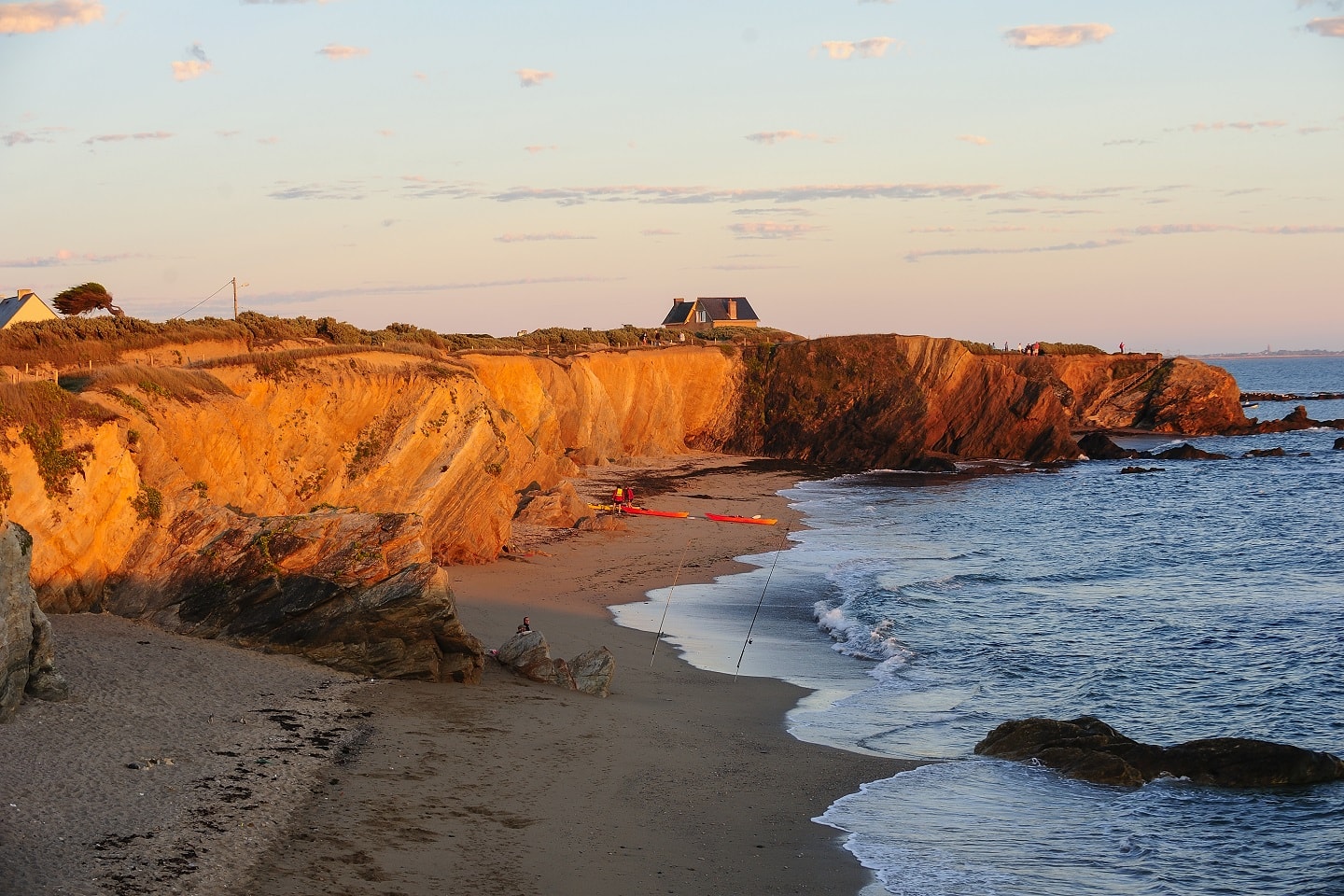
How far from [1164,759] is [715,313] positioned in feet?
272

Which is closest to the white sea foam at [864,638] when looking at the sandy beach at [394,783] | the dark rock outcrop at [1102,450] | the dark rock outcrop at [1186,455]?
the sandy beach at [394,783]

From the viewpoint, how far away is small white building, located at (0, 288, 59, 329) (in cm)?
3291

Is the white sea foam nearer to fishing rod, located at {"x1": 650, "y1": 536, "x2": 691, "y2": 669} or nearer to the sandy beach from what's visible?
the sandy beach

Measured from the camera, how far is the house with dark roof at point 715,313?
94500mm

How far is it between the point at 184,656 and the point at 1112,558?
2449cm

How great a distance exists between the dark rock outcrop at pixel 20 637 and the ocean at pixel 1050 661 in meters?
8.23

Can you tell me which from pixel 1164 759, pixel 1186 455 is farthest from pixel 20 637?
pixel 1186 455

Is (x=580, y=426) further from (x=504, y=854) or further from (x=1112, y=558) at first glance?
(x=504, y=854)

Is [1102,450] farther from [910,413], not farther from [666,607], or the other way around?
[666,607]

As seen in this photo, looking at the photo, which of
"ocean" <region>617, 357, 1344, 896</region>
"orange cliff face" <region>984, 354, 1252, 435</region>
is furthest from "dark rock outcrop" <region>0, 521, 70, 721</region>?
"orange cliff face" <region>984, 354, 1252, 435</region>

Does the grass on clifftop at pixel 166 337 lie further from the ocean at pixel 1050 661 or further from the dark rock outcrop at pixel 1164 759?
the dark rock outcrop at pixel 1164 759

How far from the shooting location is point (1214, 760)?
13836 millimetres

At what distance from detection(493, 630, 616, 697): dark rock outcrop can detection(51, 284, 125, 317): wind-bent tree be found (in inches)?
1097

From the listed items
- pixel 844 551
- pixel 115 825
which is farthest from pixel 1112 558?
pixel 115 825
